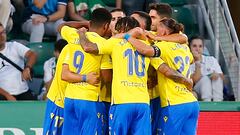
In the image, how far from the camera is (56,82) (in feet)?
33.4

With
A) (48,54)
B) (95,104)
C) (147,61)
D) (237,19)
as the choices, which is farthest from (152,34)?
(237,19)

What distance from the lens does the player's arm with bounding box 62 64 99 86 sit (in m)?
9.59

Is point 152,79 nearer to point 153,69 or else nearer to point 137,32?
point 153,69

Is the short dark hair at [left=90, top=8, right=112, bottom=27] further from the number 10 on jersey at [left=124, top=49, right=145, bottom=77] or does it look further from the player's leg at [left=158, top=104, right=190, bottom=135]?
the player's leg at [left=158, top=104, right=190, bottom=135]

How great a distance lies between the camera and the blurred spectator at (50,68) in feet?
40.2

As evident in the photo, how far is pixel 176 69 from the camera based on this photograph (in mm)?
9648

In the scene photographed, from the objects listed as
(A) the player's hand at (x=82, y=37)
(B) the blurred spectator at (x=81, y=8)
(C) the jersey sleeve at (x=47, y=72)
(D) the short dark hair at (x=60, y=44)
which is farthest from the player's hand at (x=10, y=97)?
(A) the player's hand at (x=82, y=37)

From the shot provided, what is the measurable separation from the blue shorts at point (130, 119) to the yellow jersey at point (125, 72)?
0.21 feet

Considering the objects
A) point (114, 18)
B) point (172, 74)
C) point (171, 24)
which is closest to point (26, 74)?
point (114, 18)

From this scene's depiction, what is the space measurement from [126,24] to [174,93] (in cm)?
93

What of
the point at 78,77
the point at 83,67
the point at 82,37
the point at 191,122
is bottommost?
the point at 191,122

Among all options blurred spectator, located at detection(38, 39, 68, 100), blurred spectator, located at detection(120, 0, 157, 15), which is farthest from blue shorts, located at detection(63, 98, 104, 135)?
blurred spectator, located at detection(120, 0, 157, 15)

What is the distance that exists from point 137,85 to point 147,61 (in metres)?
0.30

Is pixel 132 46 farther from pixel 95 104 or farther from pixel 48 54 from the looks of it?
pixel 48 54
